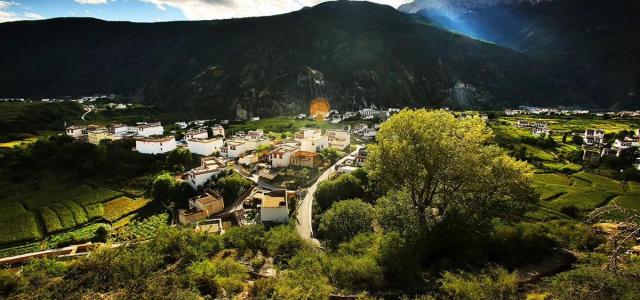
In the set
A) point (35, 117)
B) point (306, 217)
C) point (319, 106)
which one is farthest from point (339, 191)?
point (319, 106)

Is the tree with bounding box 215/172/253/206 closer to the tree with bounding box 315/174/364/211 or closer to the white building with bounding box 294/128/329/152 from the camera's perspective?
the tree with bounding box 315/174/364/211

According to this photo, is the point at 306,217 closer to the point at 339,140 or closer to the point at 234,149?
the point at 234,149

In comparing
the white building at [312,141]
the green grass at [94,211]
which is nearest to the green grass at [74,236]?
the green grass at [94,211]

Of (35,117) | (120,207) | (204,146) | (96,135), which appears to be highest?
(35,117)

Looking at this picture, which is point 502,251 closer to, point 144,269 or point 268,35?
point 144,269

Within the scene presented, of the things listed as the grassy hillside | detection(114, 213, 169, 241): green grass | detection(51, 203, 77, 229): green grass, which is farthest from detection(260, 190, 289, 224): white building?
the grassy hillside
